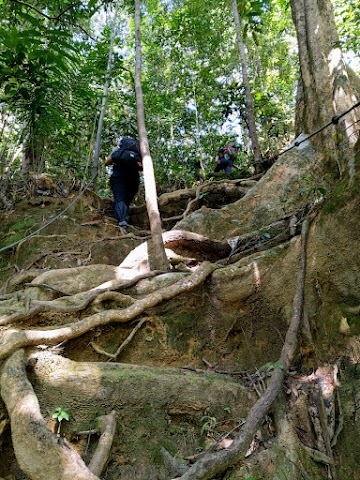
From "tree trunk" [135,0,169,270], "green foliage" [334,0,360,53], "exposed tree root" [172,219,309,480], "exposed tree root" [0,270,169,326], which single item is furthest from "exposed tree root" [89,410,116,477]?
"green foliage" [334,0,360,53]

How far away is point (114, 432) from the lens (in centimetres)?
239

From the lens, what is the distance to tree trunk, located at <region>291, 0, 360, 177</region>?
4.73 meters

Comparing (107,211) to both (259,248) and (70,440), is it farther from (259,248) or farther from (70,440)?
(70,440)

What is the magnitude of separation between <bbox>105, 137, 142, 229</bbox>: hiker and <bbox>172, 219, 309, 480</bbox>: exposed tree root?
3.79 meters

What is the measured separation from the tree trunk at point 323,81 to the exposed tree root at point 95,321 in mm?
2206

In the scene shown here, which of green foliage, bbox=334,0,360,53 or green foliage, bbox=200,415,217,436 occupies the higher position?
green foliage, bbox=334,0,360,53

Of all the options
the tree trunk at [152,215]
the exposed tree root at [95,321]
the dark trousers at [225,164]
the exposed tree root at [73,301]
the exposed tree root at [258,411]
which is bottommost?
the exposed tree root at [258,411]

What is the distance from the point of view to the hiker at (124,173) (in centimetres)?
650

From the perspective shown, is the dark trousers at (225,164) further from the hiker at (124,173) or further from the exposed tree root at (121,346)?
→ the exposed tree root at (121,346)

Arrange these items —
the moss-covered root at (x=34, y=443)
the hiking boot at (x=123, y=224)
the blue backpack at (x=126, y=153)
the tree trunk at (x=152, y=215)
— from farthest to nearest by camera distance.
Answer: the hiking boot at (x=123, y=224) → the blue backpack at (x=126, y=153) → the tree trunk at (x=152, y=215) → the moss-covered root at (x=34, y=443)

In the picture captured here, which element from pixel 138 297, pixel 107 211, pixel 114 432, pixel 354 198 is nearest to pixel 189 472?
pixel 114 432

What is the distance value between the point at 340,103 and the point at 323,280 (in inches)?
107

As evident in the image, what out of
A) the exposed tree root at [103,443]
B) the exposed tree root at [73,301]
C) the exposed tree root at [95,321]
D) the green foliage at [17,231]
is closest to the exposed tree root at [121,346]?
the exposed tree root at [95,321]

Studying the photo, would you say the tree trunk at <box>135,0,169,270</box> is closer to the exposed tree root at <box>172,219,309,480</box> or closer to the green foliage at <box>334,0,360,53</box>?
the exposed tree root at <box>172,219,309,480</box>
